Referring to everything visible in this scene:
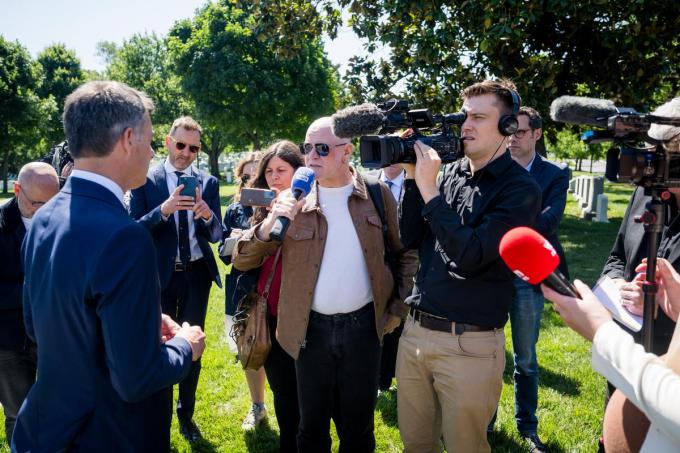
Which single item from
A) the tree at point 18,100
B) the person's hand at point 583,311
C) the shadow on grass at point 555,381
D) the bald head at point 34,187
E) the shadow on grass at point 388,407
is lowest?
the shadow on grass at point 555,381

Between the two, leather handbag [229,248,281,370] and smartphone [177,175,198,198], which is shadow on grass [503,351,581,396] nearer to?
leather handbag [229,248,281,370]

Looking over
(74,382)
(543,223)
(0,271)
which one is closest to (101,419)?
(74,382)

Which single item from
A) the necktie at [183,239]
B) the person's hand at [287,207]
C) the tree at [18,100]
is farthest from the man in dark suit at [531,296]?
the tree at [18,100]

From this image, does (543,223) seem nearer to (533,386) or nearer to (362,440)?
(533,386)

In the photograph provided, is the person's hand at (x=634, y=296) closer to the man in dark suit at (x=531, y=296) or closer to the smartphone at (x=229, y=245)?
the man in dark suit at (x=531, y=296)

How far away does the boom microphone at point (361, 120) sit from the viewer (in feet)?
8.43

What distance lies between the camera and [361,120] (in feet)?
8.43

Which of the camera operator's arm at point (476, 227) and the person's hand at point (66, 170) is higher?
the person's hand at point (66, 170)

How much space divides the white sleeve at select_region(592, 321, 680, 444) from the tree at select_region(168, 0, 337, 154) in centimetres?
2858

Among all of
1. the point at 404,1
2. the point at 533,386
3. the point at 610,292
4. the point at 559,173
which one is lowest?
the point at 533,386

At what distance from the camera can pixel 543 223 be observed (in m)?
3.93

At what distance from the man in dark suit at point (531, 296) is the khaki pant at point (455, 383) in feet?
4.77

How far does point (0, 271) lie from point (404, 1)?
836cm

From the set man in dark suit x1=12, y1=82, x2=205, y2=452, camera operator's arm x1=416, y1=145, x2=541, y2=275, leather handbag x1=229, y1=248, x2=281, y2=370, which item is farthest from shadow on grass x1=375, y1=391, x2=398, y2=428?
man in dark suit x1=12, y1=82, x2=205, y2=452
